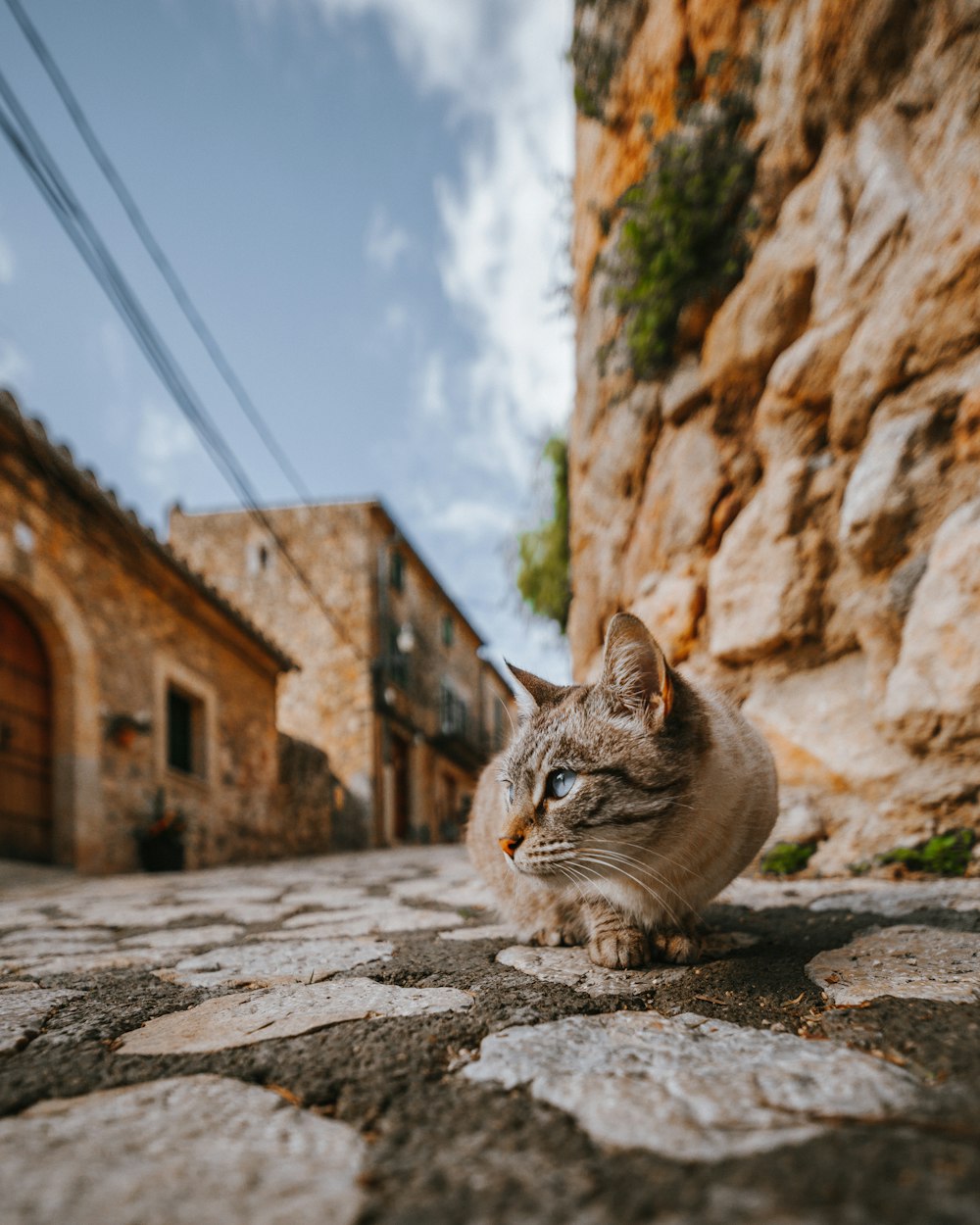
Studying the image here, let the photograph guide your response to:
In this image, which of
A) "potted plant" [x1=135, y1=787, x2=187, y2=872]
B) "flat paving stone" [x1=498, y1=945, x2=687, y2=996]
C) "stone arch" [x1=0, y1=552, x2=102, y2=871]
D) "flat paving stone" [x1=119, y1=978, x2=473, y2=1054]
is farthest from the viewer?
"potted plant" [x1=135, y1=787, x2=187, y2=872]

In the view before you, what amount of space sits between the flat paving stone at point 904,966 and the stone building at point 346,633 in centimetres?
1360

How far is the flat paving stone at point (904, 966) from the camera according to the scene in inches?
50.7

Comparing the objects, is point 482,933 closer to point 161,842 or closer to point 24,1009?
point 24,1009

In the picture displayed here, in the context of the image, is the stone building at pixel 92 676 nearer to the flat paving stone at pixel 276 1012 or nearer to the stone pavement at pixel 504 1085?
the stone pavement at pixel 504 1085

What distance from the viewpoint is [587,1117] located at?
32.6 inches

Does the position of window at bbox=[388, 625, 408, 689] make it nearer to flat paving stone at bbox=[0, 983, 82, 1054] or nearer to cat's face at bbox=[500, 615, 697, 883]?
flat paving stone at bbox=[0, 983, 82, 1054]

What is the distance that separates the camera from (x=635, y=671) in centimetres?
169

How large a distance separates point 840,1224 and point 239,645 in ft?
37.0

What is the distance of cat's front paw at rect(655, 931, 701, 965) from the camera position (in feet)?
5.35

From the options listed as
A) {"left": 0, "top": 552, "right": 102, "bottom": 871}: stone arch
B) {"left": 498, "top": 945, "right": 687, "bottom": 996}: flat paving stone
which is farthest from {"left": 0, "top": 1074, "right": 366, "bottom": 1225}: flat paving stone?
{"left": 0, "top": 552, "right": 102, "bottom": 871}: stone arch

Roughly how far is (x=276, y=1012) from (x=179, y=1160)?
62cm

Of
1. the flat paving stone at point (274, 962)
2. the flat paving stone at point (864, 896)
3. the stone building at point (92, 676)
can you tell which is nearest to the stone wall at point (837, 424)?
the flat paving stone at point (864, 896)

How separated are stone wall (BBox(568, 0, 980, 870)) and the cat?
1521mm

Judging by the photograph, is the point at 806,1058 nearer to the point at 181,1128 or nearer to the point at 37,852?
the point at 181,1128
